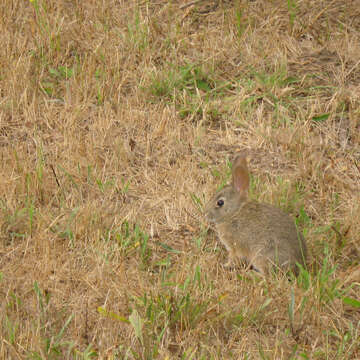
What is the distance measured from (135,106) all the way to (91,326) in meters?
2.54

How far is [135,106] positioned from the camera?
571 centimetres

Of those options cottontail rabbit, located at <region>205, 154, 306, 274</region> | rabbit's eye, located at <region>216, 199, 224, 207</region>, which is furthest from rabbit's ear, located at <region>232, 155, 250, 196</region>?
rabbit's eye, located at <region>216, 199, 224, 207</region>

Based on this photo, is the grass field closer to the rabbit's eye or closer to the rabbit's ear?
the rabbit's eye

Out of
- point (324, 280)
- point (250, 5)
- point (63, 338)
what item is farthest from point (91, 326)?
point (250, 5)

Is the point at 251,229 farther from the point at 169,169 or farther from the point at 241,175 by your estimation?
the point at 169,169

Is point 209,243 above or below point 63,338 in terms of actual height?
below

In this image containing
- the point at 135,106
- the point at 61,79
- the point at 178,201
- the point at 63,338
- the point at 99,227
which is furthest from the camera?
the point at 61,79

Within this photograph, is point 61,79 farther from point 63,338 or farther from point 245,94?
point 63,338

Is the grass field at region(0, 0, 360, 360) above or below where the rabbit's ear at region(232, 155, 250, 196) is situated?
below

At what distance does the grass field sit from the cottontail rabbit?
0.12m

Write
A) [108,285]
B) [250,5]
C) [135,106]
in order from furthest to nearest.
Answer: [250,5] → [135,106] → [108,285]

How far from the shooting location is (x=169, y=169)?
508cm

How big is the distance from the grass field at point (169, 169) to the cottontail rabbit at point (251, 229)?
12 centimetres

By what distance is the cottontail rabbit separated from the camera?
3924 mm
